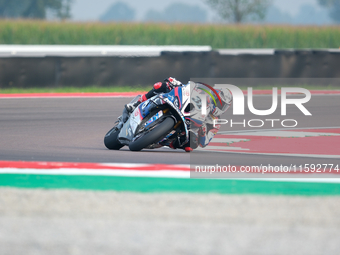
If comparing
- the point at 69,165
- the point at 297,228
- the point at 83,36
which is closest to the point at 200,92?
the point at 69,165

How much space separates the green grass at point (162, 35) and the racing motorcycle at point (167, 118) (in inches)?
831

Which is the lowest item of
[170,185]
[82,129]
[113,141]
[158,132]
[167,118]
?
[82,129]

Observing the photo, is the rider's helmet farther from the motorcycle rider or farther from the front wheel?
the front wheel

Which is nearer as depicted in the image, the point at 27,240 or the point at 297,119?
the point at 27,240

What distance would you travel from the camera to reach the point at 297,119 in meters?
11.5

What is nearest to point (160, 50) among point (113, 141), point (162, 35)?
point (162, 35)

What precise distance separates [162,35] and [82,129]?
19.2m

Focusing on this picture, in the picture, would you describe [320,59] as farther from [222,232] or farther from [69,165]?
[222,232]

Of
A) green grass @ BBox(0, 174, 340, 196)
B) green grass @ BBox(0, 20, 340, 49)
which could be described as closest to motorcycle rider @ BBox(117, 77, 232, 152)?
green grass @ BBox(0, 174, 340, 196)

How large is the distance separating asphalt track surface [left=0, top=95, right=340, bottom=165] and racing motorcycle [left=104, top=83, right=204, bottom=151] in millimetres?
252

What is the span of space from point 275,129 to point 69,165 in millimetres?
4918

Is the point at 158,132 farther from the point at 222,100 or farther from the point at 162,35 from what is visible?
the point at 162,35

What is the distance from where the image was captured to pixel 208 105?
23.0 feet

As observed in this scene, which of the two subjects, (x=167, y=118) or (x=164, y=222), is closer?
(x=164, y=222)
